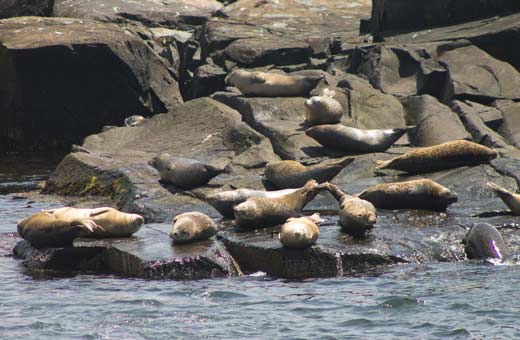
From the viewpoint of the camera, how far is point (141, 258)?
977cm

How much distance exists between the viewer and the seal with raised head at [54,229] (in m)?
10.3

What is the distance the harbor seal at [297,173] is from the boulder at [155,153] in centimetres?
100

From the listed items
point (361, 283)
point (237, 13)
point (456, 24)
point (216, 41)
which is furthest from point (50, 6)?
point (361, 283)

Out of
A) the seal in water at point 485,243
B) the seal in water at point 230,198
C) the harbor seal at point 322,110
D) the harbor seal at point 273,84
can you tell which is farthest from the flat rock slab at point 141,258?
the harbor seal at point 273,84

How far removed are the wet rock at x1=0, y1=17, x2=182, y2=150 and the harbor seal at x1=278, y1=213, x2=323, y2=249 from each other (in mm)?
12472

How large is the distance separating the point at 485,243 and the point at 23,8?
774 inches

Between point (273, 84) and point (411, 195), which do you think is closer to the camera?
point (411, 195)

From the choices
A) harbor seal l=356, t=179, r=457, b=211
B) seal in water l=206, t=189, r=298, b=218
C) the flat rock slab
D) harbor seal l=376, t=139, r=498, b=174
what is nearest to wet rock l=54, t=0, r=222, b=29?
harbor seal l=376, t=139, r=498, b=174

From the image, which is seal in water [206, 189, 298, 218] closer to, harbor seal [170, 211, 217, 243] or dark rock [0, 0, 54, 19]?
harbor seal [170, 211, 217, 243]

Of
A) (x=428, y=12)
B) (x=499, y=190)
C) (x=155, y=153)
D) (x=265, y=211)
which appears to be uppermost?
(x=428, y=12)

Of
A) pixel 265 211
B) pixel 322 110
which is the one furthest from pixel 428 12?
pixel 265 211

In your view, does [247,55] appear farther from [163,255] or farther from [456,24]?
[163,255]

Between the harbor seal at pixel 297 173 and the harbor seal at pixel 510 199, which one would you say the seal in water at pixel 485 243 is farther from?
the harbor seal at pixel 297 173

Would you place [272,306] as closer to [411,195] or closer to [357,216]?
Result: [357,216]
